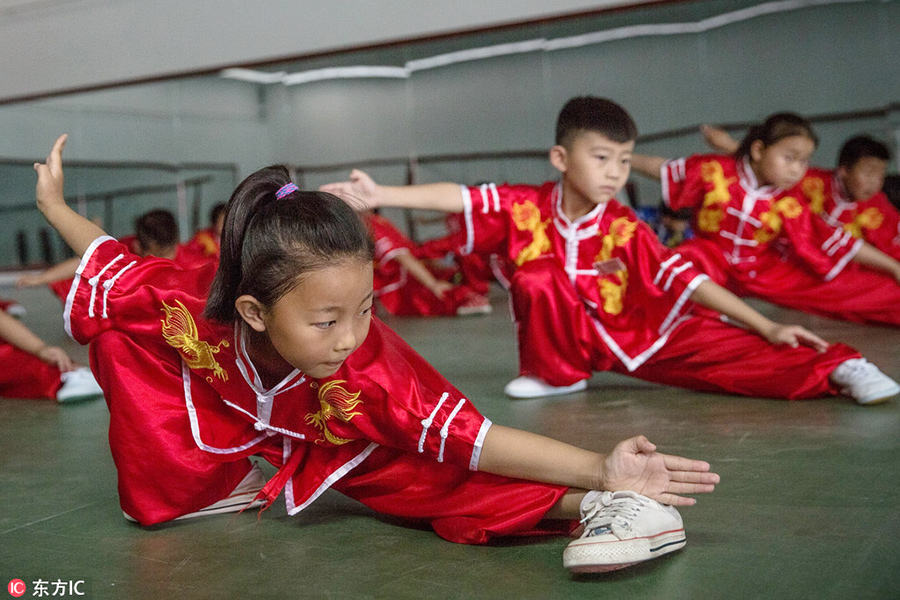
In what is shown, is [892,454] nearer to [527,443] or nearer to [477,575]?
[527,443]

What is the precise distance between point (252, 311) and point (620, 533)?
0.56 metres

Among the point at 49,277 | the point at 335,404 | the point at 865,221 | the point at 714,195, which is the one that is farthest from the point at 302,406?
the point at 865,221

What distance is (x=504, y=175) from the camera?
5.98 m

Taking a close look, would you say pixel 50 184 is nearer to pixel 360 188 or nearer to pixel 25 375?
pixel 360 188

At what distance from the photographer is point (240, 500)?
4.87 ft

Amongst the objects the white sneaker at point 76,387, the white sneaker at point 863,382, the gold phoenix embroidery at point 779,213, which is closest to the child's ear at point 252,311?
the white sneaker at point 863,382

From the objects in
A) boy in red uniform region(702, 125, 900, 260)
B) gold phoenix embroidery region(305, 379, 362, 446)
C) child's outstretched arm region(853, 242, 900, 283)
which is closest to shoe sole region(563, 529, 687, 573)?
gold phoenix embroidery region(305, 379, 362, 446)

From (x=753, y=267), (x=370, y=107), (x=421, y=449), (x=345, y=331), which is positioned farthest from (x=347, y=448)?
(x=370, y=107)

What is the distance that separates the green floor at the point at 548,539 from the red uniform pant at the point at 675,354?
70mm

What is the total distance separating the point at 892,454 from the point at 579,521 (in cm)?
66

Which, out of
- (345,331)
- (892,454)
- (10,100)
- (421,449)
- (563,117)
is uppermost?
(10,100)

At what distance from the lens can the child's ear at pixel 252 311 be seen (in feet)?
3.84

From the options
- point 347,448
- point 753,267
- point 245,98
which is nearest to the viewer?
point 347,448

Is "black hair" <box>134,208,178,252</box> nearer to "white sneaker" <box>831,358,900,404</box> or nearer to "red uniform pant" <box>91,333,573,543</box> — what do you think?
"red uniform pant" <box>91,333,573,543</box>
